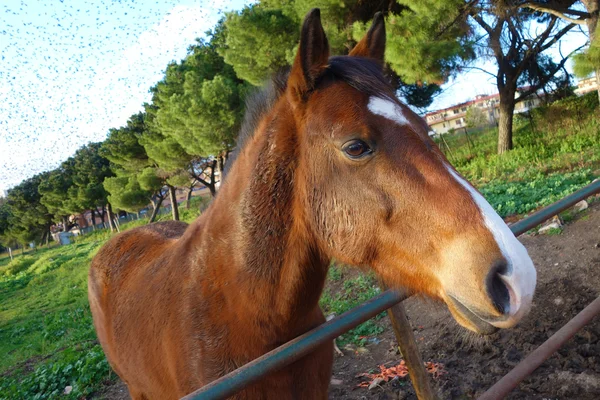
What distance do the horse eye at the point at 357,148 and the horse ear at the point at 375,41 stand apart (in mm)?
700

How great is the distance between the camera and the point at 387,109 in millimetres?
1418

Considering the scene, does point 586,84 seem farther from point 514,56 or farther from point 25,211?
point 25,211

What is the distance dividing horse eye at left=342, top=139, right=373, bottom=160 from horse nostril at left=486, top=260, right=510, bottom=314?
0.59 metres

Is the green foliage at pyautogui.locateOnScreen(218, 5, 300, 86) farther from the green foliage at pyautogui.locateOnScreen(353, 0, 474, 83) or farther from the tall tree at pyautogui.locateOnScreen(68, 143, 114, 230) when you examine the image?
the tall tree at pyautogui.locateOnScreen(68, 143, 114, 230)

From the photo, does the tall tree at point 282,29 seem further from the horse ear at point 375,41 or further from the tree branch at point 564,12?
the horse ear at point 375,41

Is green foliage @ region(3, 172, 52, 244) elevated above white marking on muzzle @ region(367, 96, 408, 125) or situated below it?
above

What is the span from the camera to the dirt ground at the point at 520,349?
10.3ft

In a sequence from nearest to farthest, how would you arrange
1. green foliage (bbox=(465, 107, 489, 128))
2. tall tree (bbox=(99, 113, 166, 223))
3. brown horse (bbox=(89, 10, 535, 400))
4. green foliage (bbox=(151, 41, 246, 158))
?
brown horse (bbox=(89, 10, 535, 400)), green foliage (bbox=(151, 41, 246, 158)), tall tree (bbox=(99, 113, 166, 223)), green foliage (bbox=(465, 107, 489, 128))

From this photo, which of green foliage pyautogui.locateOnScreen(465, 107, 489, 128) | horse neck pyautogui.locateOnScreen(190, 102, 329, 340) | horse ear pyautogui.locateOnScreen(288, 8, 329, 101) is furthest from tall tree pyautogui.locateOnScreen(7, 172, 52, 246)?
horse ear pyautogui.locateOnScreen(288, 8, 329, 101)

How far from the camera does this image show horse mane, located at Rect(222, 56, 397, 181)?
1505 mm

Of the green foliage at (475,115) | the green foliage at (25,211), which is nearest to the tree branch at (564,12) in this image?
the green foliage at (475,115)

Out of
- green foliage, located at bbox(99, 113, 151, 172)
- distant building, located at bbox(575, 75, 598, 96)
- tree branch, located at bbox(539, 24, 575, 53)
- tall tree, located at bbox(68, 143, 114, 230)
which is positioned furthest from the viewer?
tall tree, located at bbox(68, 143, 114, 230)

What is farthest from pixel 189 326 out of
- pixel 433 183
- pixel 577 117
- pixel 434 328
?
pixel 577 117

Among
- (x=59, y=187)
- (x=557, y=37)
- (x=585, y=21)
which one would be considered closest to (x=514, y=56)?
(x=557, y=37)
